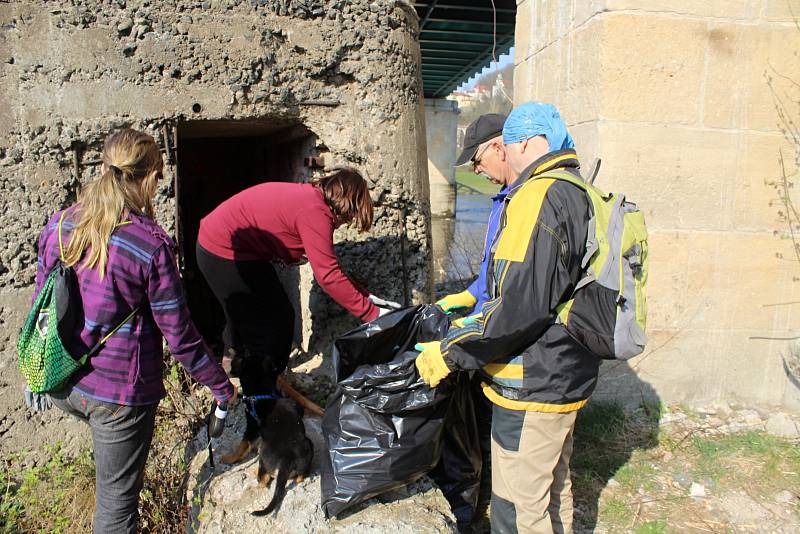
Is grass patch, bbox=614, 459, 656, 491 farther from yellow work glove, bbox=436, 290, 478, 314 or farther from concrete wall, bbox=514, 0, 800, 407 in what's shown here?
yellow work glove, bbox=436, 290, 478, 314

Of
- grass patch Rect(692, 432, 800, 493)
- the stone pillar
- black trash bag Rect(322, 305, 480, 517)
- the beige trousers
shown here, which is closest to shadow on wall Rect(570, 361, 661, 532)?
grass patch Rect(692, 432, 800, 493)

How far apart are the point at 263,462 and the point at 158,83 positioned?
1.93 metres

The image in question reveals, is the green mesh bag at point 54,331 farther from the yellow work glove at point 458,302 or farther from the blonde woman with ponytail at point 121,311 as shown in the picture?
the yellow work glove at point 458,302

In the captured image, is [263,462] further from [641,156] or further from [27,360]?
[641,156]

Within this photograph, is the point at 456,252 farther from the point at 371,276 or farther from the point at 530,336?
the point at 530,336

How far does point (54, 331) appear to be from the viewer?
6.54 feet

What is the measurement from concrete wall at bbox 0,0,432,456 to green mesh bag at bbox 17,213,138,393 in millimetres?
1046

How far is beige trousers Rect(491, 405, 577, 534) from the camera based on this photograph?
2174 mm

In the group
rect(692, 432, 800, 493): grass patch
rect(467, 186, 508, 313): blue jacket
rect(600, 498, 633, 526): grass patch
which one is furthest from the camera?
rect(692, 432, 800, 493): grass patch

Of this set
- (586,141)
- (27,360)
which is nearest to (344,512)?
(27,360)

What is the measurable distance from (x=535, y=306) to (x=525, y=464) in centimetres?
63

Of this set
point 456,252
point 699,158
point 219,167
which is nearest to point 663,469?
point 699,158

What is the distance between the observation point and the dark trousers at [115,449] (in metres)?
2.10

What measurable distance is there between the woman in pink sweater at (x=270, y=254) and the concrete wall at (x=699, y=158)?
1.82 metres
